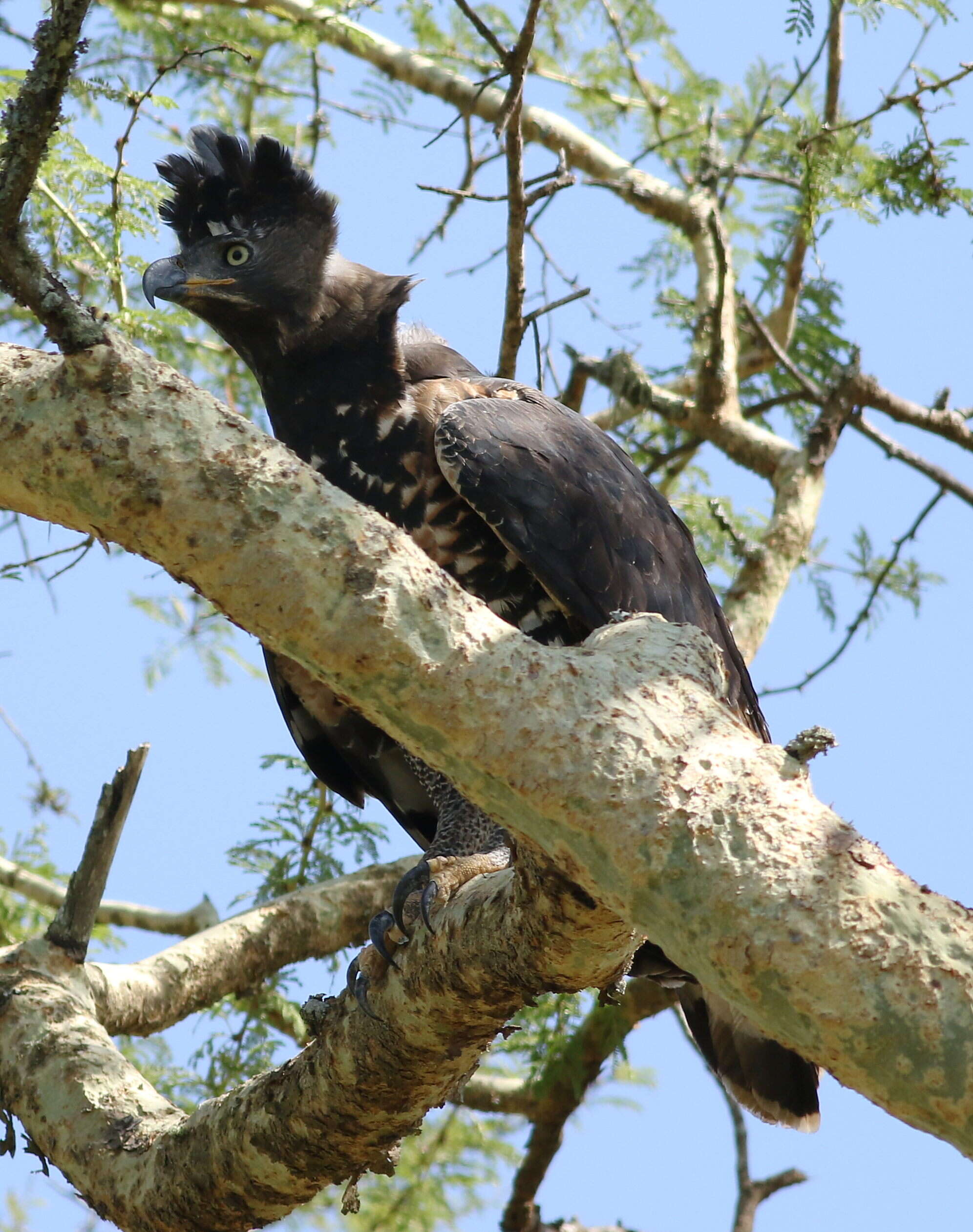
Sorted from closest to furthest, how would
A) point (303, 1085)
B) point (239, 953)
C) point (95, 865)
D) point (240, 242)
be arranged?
point (303, 1085) → point (95, 865) → point (240, 242) → point (239, 953)

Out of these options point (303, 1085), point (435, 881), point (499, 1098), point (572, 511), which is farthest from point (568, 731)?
point (499, 1098)

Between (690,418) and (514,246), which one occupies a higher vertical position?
(690,418)

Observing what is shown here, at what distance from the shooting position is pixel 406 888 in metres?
3.26

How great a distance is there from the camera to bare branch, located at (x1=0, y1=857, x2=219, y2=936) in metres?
4.83

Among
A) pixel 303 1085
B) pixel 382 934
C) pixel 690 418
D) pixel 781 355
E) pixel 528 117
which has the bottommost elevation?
pixel 303 1085

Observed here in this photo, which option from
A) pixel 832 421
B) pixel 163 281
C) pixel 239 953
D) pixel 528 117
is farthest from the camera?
pixel 528 117

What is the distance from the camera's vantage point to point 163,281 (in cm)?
399

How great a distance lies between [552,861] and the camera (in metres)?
2.14

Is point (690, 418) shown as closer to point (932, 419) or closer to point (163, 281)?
point (932, 419)

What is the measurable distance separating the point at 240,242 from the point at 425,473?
1.09 m

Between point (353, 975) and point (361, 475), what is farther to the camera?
point (361, 475)

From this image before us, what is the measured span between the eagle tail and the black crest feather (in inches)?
112

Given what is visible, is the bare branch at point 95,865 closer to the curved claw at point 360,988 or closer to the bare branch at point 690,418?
the curved claw at point 360,988

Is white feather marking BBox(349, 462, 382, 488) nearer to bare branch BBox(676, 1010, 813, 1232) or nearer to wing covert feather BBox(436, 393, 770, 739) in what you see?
wing covert feather BBox(436, 393, 770, 739)
